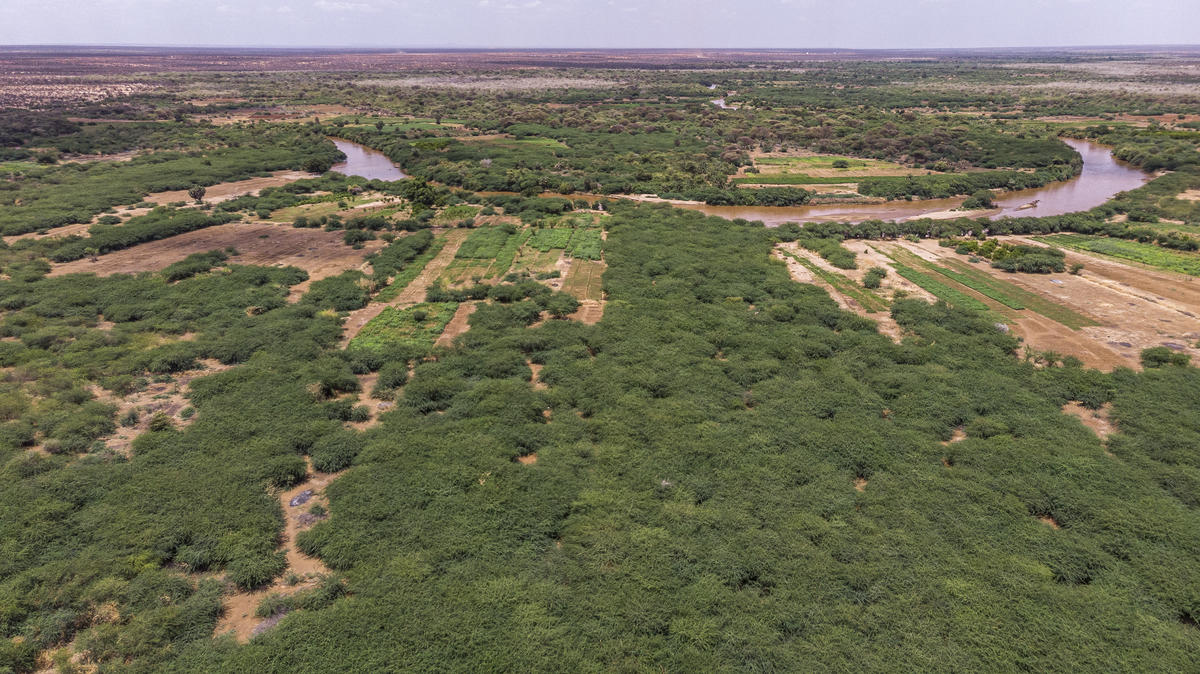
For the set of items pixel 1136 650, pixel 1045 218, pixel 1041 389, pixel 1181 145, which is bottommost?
pixel 1136 650

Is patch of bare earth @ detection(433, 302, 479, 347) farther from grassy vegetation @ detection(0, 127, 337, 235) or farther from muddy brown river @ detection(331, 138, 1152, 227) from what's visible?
grassy vegetation @ detection(0, 127, 337, 235)

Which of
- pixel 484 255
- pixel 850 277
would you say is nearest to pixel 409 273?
pixel 484 255

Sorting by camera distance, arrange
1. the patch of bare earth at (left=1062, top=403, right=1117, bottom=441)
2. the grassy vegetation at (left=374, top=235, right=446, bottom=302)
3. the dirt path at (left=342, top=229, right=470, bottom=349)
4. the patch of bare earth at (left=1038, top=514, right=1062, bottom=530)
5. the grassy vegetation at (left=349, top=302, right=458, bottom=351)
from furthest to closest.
→ 1. the grassy vegetation at (left=374, top=235, right=446, bottom=302)
2. the dirt path at (left=342, top=229, right=470, bottom=349)
3. the grassy vegetation at (left=349, top=302, right=458, bottom=351)
4. the patch of bare earth at (left=1062, top=403, right=1117, bottom=441)
5. the patch of bare earth at (left=1038, top=514, right=1062, bottom=530)

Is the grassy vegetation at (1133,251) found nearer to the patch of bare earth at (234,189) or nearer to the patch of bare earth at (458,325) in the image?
the patch of bare earth at (458,325)

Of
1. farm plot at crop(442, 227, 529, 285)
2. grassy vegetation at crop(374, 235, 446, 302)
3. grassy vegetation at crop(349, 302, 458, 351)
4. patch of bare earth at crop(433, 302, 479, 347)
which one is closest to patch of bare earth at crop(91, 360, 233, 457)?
grassy vegetation at crop(349, 302, 458, 351)

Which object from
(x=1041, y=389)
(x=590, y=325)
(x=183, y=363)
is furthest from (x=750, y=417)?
(x=183, y=363)

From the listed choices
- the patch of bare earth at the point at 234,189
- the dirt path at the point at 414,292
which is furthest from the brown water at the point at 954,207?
the patch of bare earth at the point at 234,189

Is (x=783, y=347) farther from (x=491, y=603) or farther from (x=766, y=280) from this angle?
(x=491, y=603)

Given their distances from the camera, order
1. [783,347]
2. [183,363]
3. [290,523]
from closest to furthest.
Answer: [290,523]
[183,363]
[783,347]
